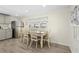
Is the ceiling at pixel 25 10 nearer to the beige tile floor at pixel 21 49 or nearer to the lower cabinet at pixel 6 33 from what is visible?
the lower cabinet at pixel 6 33

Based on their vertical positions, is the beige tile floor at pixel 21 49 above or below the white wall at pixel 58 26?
below

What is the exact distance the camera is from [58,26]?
74.7 inches

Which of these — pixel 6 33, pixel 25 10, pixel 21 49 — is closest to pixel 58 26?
pixel 25 10

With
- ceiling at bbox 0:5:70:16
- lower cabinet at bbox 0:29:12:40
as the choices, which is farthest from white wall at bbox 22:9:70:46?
lower cabinet at bbox 0:29:12:40

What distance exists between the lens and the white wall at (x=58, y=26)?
6.01 ft

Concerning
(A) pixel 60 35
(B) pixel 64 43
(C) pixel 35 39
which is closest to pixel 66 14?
(A) pixel 60 35

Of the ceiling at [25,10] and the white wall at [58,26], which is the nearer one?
the ceiling at [25,10]

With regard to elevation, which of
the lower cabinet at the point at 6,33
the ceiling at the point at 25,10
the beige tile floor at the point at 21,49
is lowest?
the beige tile floor at the point at 21,49

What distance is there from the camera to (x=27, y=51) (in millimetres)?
1828

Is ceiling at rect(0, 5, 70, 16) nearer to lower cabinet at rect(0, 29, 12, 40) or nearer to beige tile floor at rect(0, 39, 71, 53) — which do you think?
lower cabinet at rect(0, 29, 12, 40)

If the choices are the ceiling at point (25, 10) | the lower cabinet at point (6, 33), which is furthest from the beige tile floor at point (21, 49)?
the ceiling at point (25, 10)
